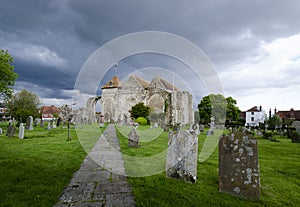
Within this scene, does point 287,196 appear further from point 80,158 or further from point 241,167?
point 80,158

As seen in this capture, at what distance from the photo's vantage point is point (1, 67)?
60.2ft

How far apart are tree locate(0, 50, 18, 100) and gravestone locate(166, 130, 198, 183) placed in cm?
2220

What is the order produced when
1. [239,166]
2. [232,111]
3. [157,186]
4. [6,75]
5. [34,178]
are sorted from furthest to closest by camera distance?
[232,111] → [6,75] → [34,178] → [157,186] → [239,166]

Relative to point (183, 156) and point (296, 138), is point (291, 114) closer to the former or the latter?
point (296, 138)

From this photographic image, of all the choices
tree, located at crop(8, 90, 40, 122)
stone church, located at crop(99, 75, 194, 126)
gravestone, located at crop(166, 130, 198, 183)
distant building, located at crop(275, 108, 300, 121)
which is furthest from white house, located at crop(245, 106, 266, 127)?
gravestone, located at crop(166, 130, 198, 183)

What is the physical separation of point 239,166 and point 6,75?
24.4m

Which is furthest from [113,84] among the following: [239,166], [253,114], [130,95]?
[253,114]

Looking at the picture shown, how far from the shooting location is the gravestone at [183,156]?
353cm

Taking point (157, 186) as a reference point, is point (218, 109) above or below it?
above

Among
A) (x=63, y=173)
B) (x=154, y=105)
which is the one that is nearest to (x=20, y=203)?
(x=63, y=173)

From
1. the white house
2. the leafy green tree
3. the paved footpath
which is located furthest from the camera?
the white house

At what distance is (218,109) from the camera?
129 ft

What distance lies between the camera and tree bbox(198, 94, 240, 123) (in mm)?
37500

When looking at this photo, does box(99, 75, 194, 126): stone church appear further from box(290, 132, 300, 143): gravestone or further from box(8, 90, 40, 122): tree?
box(290, 132, 300, 143): gravestone
